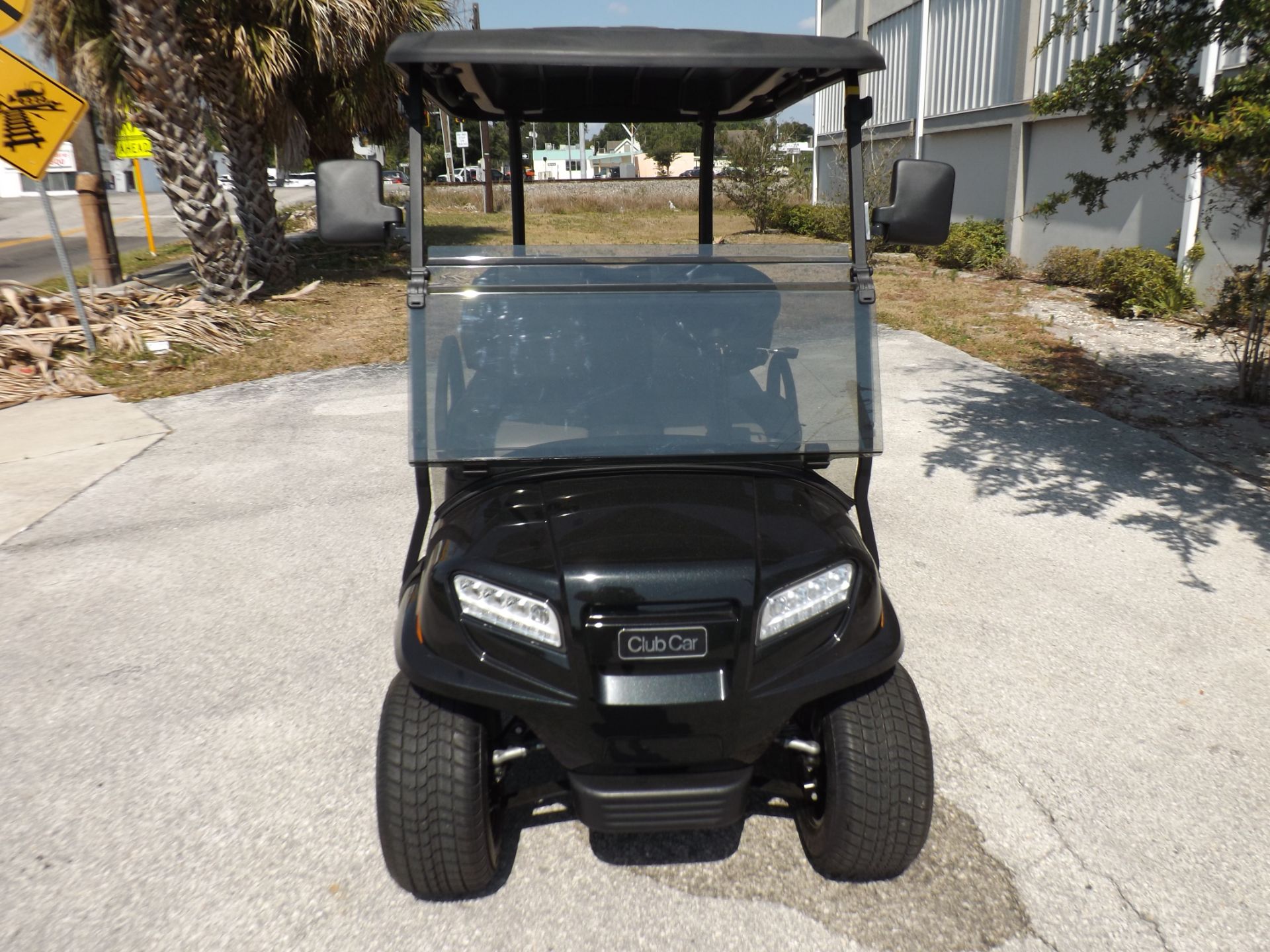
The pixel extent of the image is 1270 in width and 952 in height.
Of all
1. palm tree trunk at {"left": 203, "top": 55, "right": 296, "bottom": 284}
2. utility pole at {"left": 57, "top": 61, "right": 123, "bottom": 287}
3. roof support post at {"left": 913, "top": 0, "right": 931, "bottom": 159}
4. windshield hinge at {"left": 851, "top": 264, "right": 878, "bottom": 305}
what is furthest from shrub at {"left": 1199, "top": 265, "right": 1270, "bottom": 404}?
roof support post at {"left": 913, "top": 0, "right": 931, "bottom": 159}

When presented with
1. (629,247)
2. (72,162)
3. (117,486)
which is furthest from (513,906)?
(72,162)

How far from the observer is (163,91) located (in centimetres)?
980

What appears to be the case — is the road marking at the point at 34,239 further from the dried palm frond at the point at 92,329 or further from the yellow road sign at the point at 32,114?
the yellow road sign at the point at 32,114

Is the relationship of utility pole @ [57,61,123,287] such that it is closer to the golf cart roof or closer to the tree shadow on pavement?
the golf cart roof

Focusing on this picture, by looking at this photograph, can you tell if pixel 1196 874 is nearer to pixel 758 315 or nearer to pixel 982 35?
pixel 758 315

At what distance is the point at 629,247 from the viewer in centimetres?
308

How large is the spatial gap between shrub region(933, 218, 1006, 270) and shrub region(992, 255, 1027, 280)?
39 cm

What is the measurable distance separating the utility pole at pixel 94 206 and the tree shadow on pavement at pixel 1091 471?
9.29m

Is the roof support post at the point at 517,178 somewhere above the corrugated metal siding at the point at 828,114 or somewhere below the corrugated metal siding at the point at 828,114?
below

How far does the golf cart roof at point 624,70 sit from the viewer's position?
2.45 metres

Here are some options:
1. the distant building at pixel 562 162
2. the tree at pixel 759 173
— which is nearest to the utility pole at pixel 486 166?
the tree at pixel 759 173

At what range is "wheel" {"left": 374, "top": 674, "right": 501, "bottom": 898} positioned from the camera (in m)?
2.14

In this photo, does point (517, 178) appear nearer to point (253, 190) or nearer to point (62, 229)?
point (253, 190)

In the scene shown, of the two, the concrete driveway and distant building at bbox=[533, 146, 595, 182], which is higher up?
distant building at bbox=[533, 146, 595, 182]
